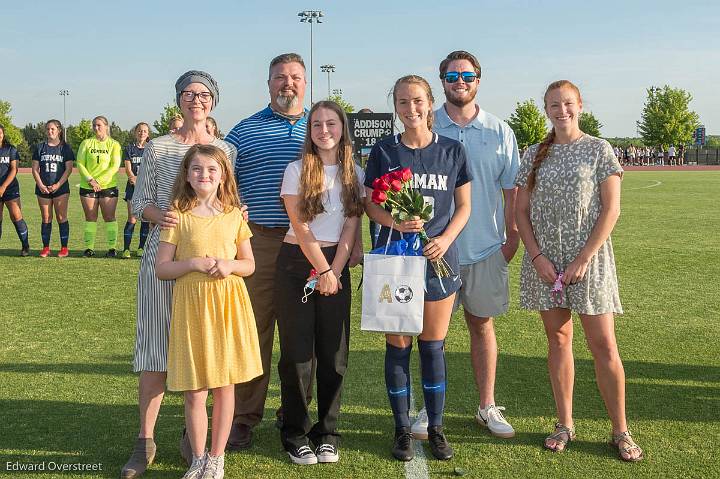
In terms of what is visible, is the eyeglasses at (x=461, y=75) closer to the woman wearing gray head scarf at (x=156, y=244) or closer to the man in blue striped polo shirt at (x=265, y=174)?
the man in blue striped polo shirt at (x=265, y=174)

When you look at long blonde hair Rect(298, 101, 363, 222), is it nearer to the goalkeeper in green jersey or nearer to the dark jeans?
the dark jeans

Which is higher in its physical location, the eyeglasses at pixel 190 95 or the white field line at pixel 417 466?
the eyeglasses at pixel 190 95

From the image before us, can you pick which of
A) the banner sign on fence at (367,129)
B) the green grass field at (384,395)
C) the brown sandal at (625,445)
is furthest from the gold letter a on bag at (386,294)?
the banner sign on fence at (367,129)

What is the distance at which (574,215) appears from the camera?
4039 mm

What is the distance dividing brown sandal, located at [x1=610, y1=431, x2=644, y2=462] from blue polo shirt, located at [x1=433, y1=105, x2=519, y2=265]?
1.25 meters

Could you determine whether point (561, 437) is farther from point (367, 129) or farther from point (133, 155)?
point (367, 129)

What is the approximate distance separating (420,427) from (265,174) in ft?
5.70

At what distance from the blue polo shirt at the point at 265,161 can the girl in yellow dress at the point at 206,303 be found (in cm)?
48

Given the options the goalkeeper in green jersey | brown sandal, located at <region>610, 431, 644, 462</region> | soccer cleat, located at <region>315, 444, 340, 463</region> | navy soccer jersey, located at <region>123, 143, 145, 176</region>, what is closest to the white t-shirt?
soccer cleat, located at <region>315, 444, 340, 463</region>

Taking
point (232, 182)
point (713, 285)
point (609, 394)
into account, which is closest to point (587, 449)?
point (609, 394)

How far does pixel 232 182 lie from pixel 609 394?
91.7 inches

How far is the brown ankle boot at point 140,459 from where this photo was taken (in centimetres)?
384

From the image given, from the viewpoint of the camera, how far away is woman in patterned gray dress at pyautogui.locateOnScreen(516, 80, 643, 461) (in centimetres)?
400

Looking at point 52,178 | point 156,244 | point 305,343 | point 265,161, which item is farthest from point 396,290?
point 52,178
